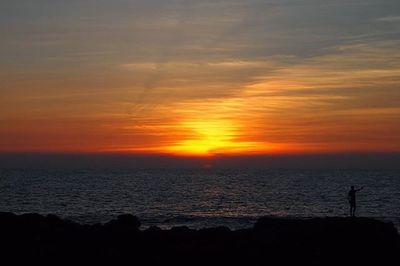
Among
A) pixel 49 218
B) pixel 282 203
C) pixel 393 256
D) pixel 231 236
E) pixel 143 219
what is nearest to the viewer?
pixel 393 256

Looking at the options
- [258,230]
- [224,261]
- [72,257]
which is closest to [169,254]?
[224,261]

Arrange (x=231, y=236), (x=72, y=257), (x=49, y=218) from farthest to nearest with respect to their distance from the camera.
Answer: (x=49, y=218) < (x=231, y=236) < (x=72, y=257)

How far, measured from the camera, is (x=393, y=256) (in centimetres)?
A: 2720

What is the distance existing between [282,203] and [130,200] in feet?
73.2

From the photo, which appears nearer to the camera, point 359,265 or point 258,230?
point 359,265

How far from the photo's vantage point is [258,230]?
3102 cm

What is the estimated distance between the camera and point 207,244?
28188 mm

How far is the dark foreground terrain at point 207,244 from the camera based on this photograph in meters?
25.4

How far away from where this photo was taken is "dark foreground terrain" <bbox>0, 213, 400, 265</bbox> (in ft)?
83.3

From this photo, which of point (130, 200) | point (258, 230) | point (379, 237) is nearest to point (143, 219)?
point (130, 200)

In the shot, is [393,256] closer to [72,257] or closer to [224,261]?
[224,261]

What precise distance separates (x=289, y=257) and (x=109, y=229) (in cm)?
1043

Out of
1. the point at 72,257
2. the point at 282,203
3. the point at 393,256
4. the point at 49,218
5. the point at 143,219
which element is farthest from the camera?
the point at 282,203

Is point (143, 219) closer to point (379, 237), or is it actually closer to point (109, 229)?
point (109, 229)
